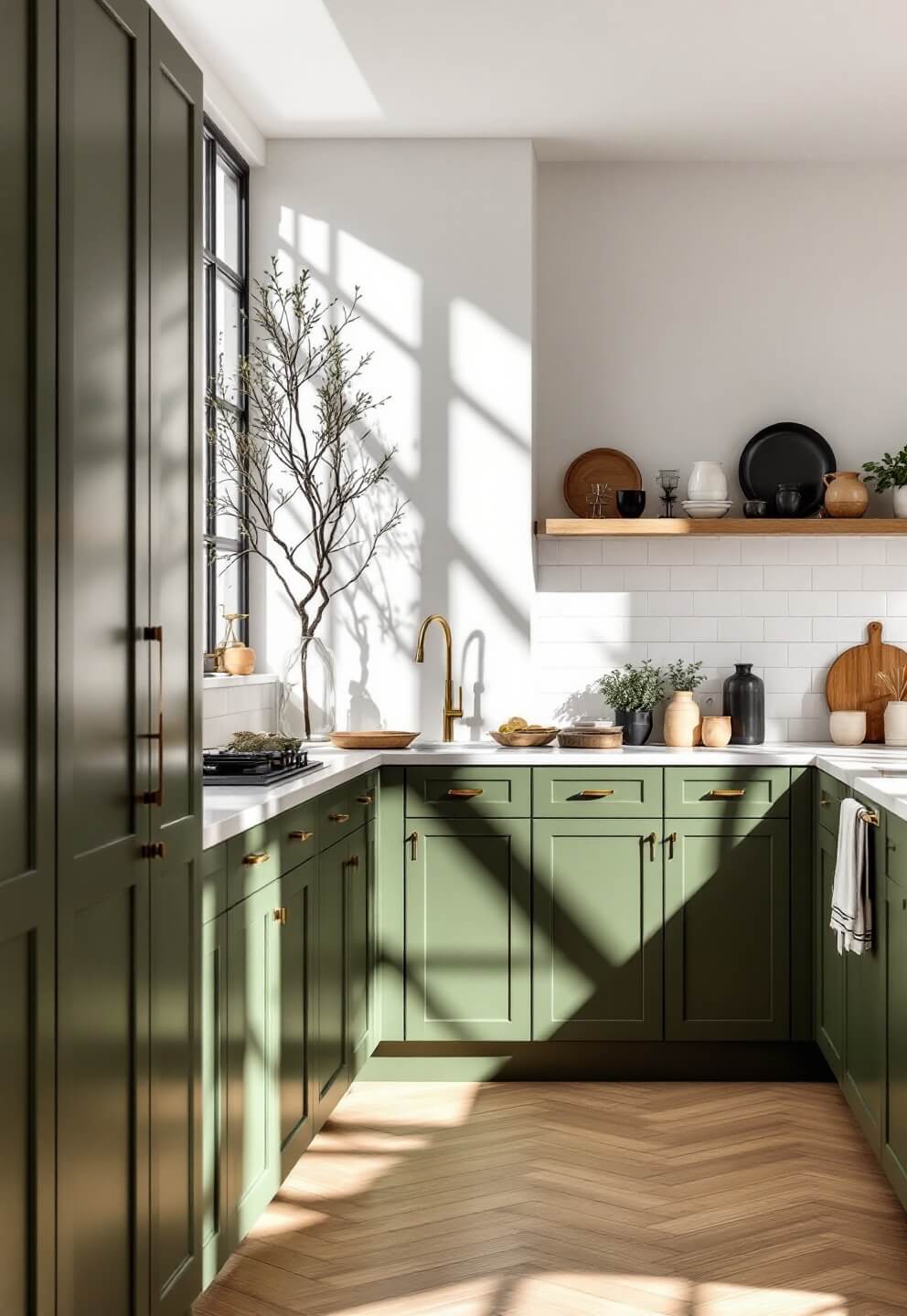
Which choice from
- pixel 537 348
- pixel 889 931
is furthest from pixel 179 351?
pixel 537 348

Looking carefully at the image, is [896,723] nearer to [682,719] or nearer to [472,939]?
[682,719]

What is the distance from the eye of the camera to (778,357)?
4.94 metres

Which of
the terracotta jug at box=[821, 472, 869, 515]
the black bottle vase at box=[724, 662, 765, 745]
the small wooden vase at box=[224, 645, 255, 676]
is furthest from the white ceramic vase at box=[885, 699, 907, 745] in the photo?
the small wooden vase at box=[224, 645, 255, 676]

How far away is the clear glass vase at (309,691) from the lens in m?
4.55

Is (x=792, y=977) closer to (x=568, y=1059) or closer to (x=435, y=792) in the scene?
(x=568, y=1059)

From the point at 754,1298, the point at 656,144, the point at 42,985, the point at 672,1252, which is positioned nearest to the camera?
the point at 42,985

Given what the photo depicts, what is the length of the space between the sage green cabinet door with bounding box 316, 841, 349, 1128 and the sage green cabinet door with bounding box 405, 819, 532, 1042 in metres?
0.55

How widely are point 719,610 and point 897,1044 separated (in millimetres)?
2186

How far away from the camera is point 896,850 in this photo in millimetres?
3070

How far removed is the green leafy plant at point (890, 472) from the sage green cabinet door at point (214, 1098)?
317cm

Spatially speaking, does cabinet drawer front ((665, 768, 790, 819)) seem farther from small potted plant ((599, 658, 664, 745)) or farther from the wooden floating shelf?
the wooden floating shelf

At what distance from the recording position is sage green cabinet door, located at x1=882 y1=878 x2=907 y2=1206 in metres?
2.92

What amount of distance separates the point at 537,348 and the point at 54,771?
357 cm

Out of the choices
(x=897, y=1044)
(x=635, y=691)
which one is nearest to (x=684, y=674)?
(x=635, y=691)
